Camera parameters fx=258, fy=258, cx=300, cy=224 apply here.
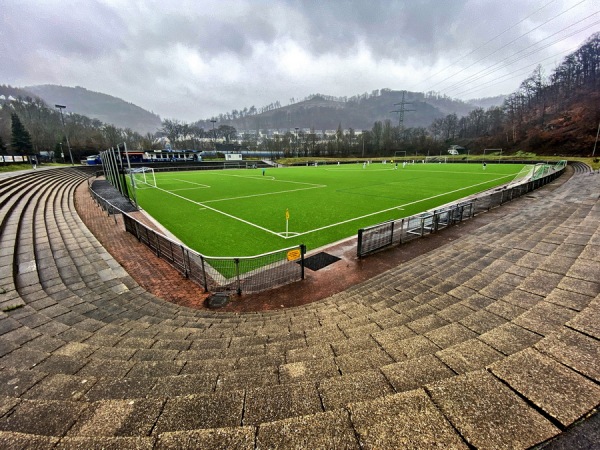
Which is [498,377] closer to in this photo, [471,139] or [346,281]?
[346,281]

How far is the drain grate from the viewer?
895cm

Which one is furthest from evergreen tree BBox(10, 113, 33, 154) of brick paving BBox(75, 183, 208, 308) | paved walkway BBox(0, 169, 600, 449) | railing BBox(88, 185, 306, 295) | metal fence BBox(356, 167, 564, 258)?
metal fence BBox(356, 167, 564, 258)

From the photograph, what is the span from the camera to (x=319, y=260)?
30.8 ft

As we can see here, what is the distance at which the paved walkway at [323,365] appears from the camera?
178 centimetres

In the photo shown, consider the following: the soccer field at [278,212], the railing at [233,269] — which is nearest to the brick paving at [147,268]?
the railing at [233,269]

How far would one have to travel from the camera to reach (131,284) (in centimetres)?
736

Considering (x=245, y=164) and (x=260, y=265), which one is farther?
(x=245, y=164)

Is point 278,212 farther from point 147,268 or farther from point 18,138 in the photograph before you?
point 18,138

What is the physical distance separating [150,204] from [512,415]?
24.1 metres

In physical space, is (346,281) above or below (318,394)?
below

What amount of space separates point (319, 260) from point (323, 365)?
21.3 ft

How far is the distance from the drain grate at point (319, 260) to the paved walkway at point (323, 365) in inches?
95.9

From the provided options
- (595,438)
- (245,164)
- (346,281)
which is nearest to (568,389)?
(595,438)

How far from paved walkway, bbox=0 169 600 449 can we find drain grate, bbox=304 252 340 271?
2.44 meters
